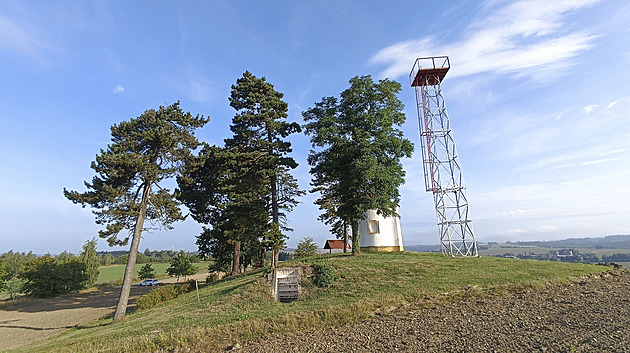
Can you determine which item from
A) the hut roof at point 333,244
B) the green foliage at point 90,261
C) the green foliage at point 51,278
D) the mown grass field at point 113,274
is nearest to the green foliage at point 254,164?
the hut roof at point 333,244

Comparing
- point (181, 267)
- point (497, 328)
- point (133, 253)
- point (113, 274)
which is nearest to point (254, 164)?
point (133, 253)

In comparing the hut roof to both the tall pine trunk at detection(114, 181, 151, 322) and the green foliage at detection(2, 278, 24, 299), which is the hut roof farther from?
the green foliage at detection(2, 278, 24, 299)

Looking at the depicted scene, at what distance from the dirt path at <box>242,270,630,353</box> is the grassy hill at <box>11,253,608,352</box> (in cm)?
103

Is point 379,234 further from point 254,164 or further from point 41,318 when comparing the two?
point 41,318

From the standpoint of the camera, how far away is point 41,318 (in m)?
24.1

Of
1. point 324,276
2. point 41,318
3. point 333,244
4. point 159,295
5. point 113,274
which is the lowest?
point 113,274

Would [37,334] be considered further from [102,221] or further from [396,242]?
[396,242]

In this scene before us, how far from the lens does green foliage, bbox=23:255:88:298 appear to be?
122ft

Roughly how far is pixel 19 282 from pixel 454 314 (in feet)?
166

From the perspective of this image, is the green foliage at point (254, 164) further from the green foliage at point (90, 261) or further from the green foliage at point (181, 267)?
the green foliage at point (90, 261)

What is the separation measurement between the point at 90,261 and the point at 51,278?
29.7ft

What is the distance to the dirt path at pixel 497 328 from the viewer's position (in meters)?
7.84

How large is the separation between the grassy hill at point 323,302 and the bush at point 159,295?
3137mm

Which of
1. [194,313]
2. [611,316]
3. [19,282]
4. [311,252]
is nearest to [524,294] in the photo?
[611,316]
